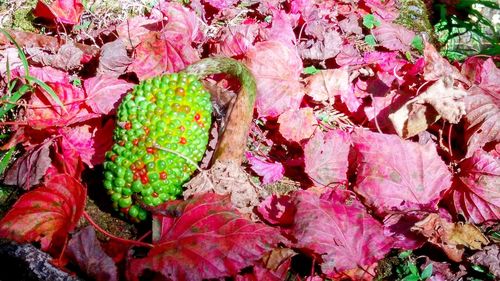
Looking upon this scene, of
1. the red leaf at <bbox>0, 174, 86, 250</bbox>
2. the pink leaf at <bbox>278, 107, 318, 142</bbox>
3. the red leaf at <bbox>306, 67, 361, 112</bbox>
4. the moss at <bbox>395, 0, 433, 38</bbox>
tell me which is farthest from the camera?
the moss at <bbox>395, 0, 433, 38</bbox>

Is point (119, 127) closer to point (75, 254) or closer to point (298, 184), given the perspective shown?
point (75, 254)

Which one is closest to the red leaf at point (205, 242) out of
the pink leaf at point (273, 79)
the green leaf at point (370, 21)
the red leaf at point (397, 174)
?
the red leaf at point (397, 174)

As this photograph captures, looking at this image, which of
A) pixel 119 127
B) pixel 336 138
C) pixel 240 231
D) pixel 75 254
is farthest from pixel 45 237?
pixel 336 138

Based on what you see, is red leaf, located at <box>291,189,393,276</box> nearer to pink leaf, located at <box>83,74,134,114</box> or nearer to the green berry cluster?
the green berry cluster

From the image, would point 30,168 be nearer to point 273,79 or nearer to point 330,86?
point 273,79

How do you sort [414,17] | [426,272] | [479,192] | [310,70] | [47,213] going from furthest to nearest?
[414,17]
[310,70]
[479,192]
[426,272]
[47,213]

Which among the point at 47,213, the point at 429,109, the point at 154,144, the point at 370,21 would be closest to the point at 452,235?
the point at 429,109

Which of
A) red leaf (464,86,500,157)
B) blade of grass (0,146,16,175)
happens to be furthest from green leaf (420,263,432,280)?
blade of grass (0,146,16,175)
